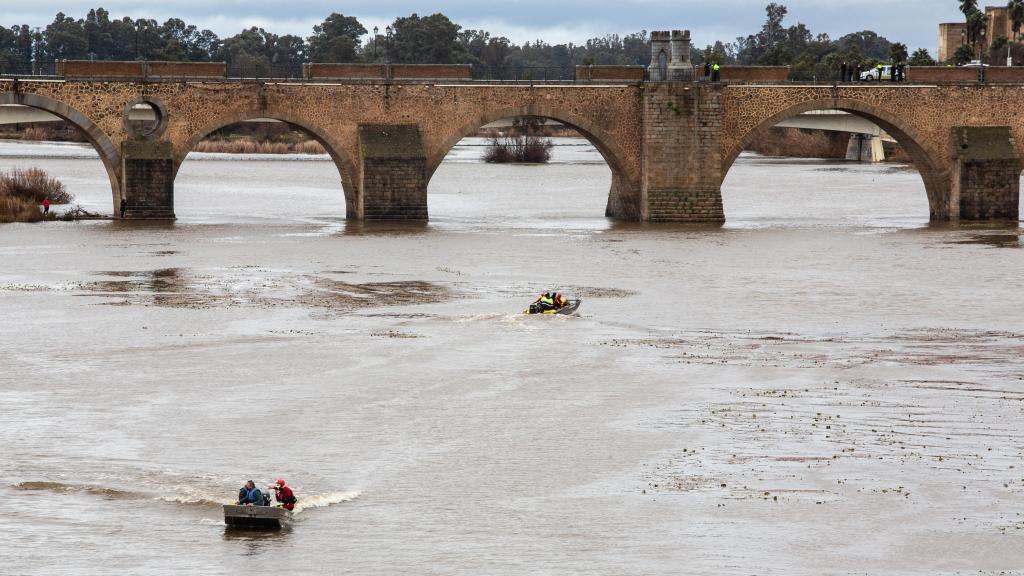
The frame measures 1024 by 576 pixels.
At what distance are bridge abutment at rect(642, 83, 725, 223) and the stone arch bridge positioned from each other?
1.3 inches

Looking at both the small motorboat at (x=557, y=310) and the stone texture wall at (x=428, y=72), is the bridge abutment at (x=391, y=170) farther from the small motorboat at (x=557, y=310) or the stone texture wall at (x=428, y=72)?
the small motorboat at (x=557, y=310)

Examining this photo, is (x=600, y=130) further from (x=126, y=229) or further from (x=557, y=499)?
(x=557, y=499)

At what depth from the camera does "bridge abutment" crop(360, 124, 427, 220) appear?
50281 mm

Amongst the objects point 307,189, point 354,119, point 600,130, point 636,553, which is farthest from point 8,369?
point 307,189

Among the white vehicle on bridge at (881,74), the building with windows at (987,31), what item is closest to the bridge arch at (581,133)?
the white vehicle on bridge at (881,74)

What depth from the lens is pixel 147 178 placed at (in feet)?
162

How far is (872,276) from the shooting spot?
1575 inches

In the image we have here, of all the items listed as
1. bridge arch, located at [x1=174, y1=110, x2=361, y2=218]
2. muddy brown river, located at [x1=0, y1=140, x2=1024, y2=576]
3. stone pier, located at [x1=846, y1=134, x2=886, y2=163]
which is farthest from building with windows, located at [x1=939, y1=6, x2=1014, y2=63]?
muddy brown river, located at [x1=0, y1=140, x2=1024, y2=576]

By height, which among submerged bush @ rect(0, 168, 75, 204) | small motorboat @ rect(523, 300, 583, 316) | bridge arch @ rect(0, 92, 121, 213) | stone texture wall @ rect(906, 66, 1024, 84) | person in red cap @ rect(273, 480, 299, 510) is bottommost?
person in red cap @ rect(273, 480, 299, 510)

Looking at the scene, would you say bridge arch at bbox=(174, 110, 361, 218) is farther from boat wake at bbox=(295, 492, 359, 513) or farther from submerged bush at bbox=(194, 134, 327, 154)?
submerged bush at bbox=(194, 134, 327, 154)

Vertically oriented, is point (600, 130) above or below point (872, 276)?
above

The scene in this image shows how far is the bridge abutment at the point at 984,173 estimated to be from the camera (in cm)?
5362

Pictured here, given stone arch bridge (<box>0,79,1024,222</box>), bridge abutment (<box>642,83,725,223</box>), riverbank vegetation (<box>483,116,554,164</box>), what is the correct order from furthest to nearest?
riverbank vegetation (<box>483,116,554,164</box>) < bridge abutment (<box>642,83,725,223</box>) < stone arch bridge (<box>0,79,1024,222</box>)

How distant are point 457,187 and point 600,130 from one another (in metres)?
30.1
